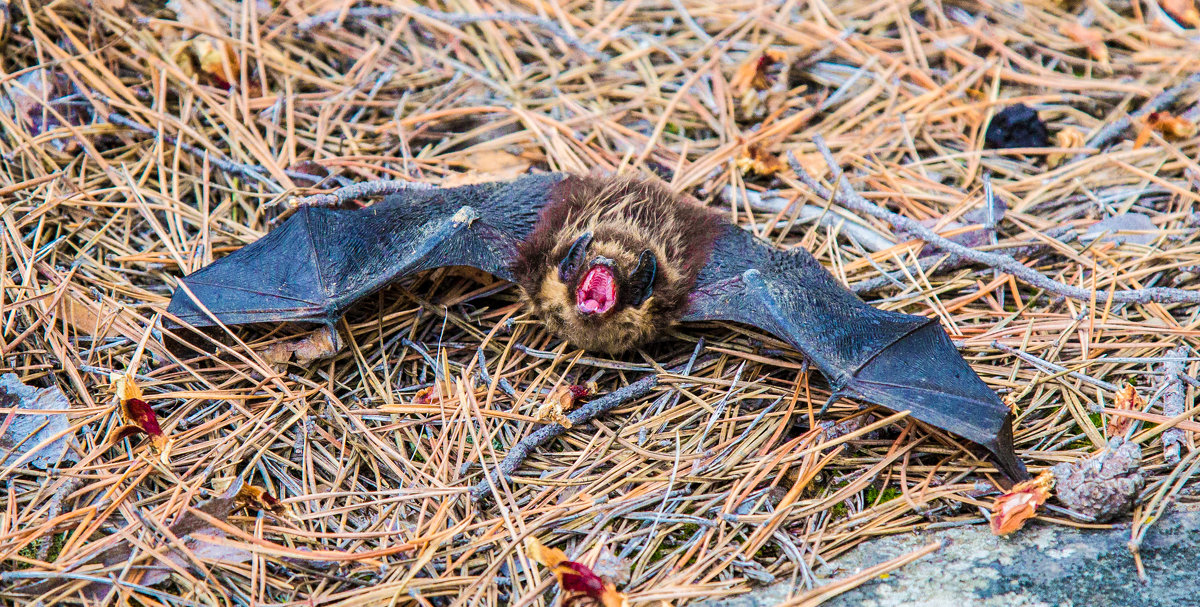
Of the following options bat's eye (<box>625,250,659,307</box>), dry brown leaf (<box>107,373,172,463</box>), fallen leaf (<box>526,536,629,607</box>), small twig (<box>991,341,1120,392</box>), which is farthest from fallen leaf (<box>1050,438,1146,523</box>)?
dry brown leaf (<box>107,373,172,463</box>)

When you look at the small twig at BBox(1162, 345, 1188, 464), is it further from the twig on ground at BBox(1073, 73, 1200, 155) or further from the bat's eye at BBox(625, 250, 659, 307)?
the bat's eye at BBox(625, 250, 659, 307)

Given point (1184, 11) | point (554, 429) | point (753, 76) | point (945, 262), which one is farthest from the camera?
point (1184, 11)

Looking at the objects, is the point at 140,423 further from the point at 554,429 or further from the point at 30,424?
the point at 554,429

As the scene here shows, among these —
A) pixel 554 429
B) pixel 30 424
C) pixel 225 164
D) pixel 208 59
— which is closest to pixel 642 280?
pixel 554 429

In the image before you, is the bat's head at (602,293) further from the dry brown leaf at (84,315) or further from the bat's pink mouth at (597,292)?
the dry brown leaf at (84,315)

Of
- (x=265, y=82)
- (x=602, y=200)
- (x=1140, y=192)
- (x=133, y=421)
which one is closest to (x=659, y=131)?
(x=602, y=200)
